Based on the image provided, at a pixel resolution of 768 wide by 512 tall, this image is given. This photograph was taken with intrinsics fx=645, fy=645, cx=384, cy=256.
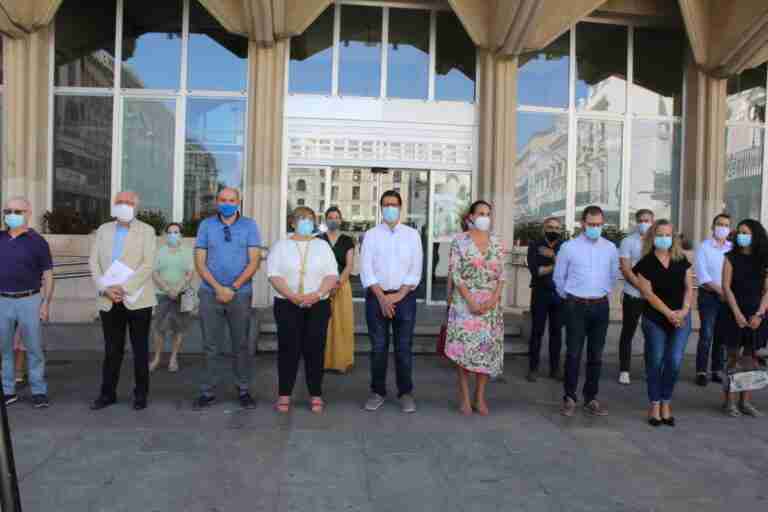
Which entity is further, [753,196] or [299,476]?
[753,196]

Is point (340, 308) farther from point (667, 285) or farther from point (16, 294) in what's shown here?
point (667, 285)

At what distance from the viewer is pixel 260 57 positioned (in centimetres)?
1043

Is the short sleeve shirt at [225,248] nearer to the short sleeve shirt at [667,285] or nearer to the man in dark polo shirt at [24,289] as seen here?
the man in dark polo shirt at [24,289]

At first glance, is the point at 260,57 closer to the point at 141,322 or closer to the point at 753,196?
the point at 141,322

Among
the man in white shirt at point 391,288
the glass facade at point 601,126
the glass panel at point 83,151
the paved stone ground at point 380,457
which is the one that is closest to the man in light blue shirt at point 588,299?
the paved stone ground at point 380,457

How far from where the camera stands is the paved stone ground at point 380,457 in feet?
12.2

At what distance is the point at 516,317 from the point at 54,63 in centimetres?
869

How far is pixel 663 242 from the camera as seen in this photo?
5.46m

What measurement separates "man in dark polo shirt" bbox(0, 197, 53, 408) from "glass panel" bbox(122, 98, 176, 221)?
5258 millimetres

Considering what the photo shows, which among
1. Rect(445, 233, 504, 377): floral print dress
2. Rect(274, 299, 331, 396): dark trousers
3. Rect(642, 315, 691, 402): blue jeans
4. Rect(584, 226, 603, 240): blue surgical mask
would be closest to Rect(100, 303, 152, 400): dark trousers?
Rect(274, 299, 331, 396): dark trousers

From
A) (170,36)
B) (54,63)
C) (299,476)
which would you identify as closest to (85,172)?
(54,63)

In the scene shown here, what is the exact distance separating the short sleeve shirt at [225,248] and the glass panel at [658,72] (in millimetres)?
8842

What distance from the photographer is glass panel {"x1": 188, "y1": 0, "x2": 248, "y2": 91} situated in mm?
10961

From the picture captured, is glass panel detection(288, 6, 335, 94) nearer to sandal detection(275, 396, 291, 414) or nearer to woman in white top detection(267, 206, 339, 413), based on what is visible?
woman in white top detection(267, 206, 339, 413)
